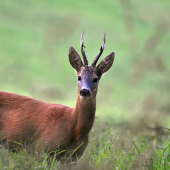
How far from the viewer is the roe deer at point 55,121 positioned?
190 inches

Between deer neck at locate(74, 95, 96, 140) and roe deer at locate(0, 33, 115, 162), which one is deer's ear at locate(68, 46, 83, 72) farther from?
deer neck at locate(74, 95, 96, 140)

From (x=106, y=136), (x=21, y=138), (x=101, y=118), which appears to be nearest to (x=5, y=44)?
(x=101, y=118)

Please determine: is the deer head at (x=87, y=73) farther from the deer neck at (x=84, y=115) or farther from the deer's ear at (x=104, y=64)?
the deer neck at (x=84, y=115)

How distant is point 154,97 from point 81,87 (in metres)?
1.32

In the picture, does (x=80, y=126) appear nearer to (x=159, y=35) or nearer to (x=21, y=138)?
(x=21, y=138)

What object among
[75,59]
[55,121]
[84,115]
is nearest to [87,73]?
[75,59]

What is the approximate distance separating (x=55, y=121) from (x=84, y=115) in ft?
1.25

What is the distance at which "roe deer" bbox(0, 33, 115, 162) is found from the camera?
15.8ft

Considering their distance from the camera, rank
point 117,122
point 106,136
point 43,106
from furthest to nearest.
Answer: point 117,122 < point 106,136 < point 43,106

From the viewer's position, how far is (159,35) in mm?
4797

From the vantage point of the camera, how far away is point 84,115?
4.99m

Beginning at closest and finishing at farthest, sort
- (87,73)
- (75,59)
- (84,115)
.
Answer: (84,115), (87,73), (75,59)

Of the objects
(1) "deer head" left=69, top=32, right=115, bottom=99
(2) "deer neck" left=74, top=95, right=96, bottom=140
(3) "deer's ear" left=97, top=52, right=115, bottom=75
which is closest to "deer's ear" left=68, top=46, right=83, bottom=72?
(1) "deer head" left=69, top=32, right=115, bottom=99

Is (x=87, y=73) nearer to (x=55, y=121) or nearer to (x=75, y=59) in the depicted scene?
(x=75, y=59)
